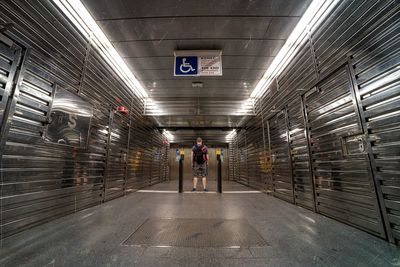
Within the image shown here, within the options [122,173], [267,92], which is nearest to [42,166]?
[122,173]

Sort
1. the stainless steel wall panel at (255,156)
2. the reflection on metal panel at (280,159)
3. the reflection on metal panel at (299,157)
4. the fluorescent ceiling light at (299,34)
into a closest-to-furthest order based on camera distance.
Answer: the fluorescent ceiling light at (299,34) < the reflection on metal panel at (299,157) < the reflection on metal panel at (280,159) < the stainless steel wall panel at (255,156)

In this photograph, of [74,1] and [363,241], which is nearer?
[363,241]

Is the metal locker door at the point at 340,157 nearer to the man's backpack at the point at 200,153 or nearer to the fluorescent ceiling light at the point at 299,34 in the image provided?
the fluorescent ceiling light at the point at 299,34

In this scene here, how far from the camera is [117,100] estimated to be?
4184mm

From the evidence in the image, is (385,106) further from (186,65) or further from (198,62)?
(186,65)

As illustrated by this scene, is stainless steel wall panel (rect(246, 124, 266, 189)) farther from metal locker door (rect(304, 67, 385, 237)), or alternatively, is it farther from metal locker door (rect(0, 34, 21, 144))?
metal locker door (rect(0, 34, 21, 144))

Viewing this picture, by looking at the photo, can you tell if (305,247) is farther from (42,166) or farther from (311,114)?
(42,166)

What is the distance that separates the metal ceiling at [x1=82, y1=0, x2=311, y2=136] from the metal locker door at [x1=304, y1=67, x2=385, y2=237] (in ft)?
4.83

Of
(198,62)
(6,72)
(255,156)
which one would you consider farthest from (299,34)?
(6,72)

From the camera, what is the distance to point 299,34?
3.07 m

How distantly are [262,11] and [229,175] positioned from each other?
892cm

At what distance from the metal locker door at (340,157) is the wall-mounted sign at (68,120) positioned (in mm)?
4350

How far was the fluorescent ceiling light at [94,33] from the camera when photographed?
2.54 meters

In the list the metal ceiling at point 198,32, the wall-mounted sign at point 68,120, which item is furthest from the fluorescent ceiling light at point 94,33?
the wall-mounted sign at point 68,120
